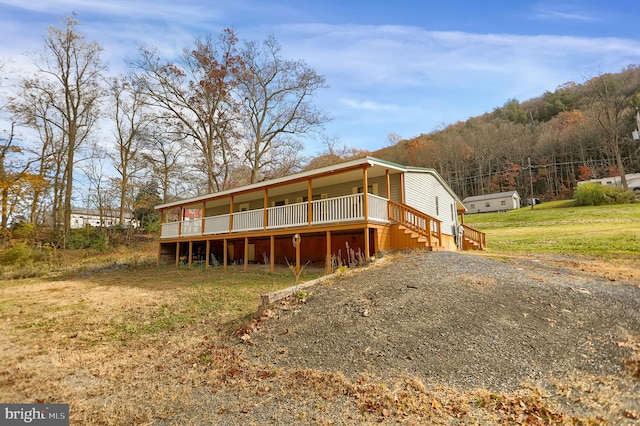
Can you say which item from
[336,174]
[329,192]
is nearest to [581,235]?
[329,192]

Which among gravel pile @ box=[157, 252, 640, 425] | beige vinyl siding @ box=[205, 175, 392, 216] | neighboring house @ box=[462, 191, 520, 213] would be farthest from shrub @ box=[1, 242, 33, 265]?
neighboring house @ box=[462, 191, 520, 213]

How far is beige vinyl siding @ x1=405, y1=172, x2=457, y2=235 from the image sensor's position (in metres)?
14.0

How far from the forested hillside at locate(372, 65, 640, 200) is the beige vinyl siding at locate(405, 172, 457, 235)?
35.2 meters

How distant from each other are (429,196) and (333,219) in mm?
5998

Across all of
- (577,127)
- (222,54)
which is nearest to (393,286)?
(222,54)

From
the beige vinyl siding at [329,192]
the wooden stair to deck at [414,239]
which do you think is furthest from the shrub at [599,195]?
A: the wooden stair to deck at [414,239]

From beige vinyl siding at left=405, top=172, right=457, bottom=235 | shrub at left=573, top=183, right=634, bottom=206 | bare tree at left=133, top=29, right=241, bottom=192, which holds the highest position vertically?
bare tree at left=133, top=29, right=241, bottom=192

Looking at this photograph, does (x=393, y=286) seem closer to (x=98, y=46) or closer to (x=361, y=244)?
(x=361, y=244)

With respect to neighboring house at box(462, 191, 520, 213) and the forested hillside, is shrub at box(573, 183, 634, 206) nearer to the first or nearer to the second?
neighboring house at box(462, 191, 520, 213)

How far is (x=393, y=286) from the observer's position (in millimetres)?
7066

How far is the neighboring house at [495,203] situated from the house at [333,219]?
30.4 meters

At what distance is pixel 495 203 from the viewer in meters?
46.3

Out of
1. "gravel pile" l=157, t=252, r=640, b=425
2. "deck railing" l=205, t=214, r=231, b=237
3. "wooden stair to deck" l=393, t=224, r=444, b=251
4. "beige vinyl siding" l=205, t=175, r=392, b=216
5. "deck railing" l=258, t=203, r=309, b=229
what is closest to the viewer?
"gravel pile" l=157, t=252, r=640, b=425

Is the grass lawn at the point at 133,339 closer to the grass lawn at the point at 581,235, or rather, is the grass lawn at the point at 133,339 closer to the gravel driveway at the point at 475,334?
the grass lawn at the point at 581,235
